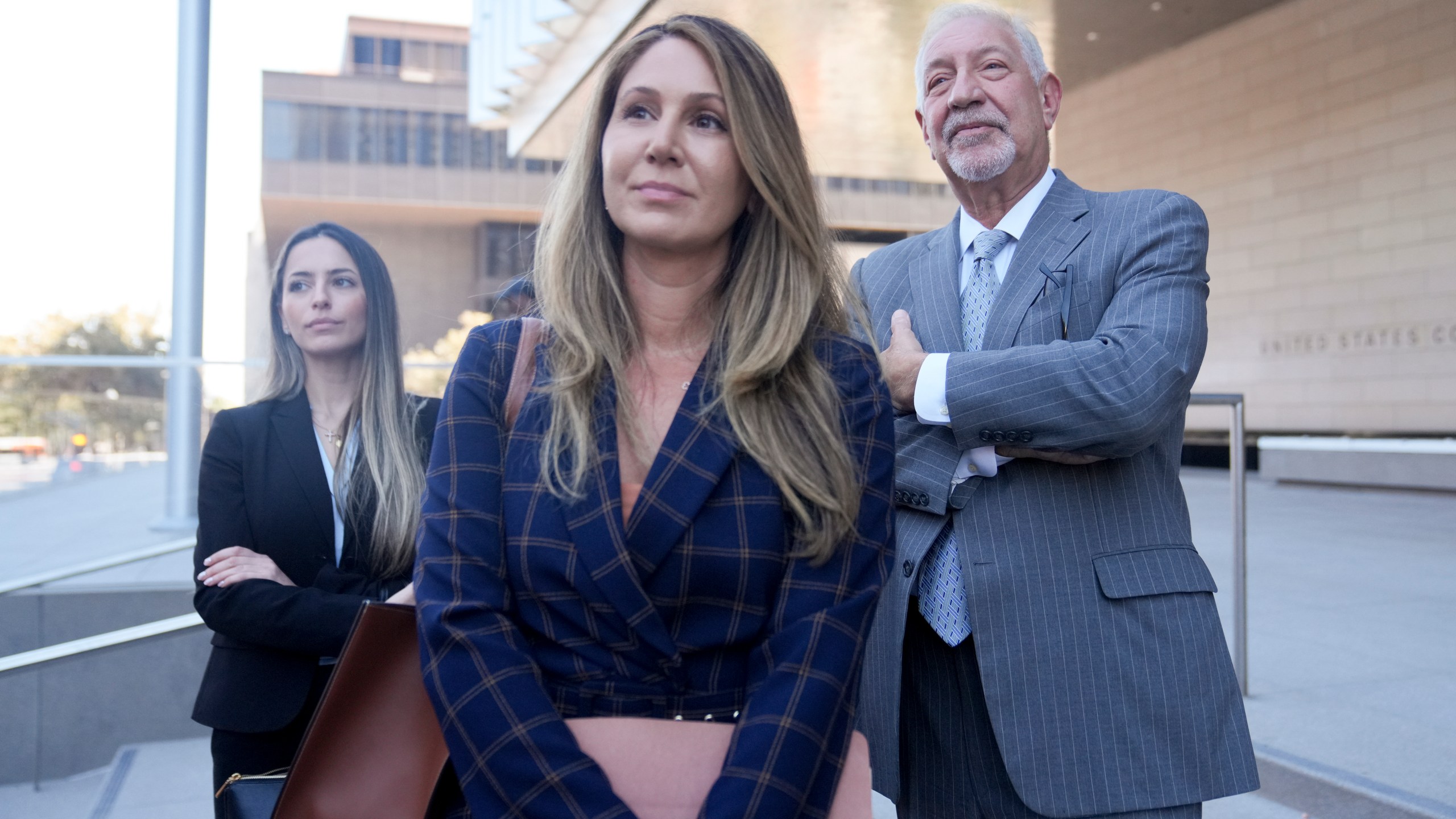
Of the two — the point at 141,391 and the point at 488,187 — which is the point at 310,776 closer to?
the point at 141,391

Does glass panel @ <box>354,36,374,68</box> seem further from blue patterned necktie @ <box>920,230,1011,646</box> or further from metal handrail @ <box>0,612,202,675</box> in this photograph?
blue patterned necktie @ <box>920,230,1011,646</box>

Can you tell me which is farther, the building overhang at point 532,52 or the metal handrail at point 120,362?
the building overhang at point 532,52

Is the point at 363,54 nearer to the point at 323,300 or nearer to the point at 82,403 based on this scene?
the point at 82,403

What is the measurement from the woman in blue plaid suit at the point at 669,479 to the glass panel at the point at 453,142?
1694 inches

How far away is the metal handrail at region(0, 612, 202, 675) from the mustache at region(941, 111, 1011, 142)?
2061mm

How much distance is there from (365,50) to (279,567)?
51102 millimetres

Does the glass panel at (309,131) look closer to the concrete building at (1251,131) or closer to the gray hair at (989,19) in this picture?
the concrete building at (1251,131)

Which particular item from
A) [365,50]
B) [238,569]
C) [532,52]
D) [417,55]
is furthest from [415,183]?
[238,569]

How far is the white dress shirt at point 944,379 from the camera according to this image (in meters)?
1.68

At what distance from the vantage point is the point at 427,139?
138 ft

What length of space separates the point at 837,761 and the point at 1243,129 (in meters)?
18.4

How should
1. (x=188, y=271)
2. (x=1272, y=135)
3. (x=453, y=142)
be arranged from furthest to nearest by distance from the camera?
(x=453, y=142)
(x=1272, y=135)
(x=188, y=271)

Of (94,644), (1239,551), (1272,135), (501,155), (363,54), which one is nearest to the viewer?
(94,644)

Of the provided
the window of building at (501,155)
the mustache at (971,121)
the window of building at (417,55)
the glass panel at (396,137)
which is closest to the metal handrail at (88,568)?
the mustache at (971,121)
